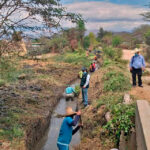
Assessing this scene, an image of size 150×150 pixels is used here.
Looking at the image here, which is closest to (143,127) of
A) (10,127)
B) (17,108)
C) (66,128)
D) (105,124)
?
(66,128)

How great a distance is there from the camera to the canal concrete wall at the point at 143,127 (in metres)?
4.61

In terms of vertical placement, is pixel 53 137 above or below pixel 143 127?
below

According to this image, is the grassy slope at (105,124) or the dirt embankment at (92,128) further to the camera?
the dirt embankment at (92,128)

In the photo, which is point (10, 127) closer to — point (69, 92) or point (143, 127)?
point (143, 127)

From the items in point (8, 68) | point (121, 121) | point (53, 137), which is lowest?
point (53, 137)

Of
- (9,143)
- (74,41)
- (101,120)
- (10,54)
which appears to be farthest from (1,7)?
(74,41)

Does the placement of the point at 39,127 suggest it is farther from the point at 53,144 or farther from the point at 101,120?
the point at 101,120

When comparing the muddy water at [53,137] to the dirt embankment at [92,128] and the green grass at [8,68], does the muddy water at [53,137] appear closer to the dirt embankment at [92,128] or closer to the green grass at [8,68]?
the dirt embankment at [92,128]

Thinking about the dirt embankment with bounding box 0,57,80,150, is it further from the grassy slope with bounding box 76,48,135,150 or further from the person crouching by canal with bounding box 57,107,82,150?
the person crouching by canal with bounding box 57,107,82,150

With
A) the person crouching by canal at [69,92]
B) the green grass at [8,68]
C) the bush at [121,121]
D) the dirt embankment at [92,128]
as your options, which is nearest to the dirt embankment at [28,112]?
the person crouching by canal at [69,92]

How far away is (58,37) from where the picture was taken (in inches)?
353

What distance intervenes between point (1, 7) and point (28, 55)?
6.04 ft

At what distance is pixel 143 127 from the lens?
515cm

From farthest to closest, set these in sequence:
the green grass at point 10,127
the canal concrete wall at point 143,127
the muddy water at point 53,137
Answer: the muddy water at point 53,137 → the green grass at point 10,127 → the canal concrete wall at point 143,127
